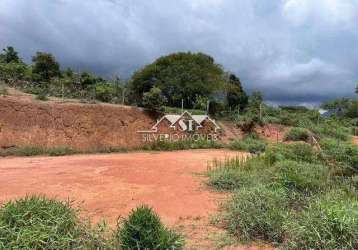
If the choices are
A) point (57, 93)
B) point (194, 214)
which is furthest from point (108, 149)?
point (194, 214)

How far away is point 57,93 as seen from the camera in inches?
850

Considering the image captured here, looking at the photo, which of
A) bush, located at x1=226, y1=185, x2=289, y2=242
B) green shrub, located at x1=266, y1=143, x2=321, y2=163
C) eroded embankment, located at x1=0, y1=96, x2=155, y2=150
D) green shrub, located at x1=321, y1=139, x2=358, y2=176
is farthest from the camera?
eroded embankment, located at x1=0, y1=96, x2=155, y2=150

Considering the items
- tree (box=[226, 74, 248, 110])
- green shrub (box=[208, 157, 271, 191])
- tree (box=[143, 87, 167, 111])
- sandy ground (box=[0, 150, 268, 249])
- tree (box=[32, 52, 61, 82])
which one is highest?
tree (box=[32, 52, 61, 82])

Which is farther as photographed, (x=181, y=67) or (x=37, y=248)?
(x=181, y=67)

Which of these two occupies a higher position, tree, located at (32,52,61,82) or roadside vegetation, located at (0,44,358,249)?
tree, located at (32,52,61,82)

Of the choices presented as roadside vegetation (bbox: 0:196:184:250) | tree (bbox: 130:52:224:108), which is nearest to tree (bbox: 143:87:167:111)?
tree (bbox: 130:52:224:108)

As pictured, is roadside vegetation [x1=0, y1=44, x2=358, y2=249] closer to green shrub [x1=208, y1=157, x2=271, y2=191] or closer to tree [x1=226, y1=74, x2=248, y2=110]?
green shrub [x1=208, y1=157, x2=271, y2=191]

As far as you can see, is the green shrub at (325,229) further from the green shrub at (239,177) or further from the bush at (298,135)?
the bush at (298,135)

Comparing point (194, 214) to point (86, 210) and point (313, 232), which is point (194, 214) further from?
point (313, 232)

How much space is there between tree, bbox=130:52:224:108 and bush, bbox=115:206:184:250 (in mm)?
20462

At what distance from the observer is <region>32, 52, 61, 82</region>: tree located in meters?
26.0

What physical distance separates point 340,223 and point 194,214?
2.19 m

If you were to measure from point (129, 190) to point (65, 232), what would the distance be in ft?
10.7

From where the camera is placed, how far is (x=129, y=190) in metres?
7.22
